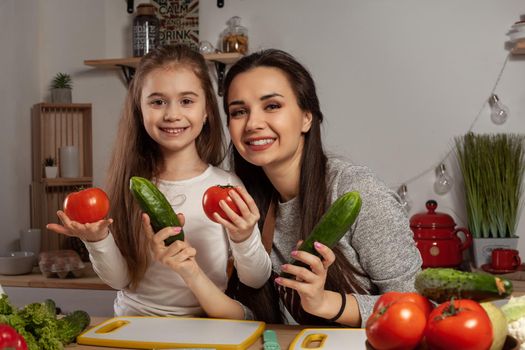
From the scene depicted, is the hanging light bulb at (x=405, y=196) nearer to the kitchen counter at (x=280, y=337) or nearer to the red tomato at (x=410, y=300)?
the kitchen counter at (x=280, y=337)

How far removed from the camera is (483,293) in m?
0.83

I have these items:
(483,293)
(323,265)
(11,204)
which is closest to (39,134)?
(11,204)

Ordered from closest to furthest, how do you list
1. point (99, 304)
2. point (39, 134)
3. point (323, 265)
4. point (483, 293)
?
point (483, 293)
point (323, 265)
point (99, 304)
point (39, 134)

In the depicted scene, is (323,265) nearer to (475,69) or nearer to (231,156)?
(231,156)

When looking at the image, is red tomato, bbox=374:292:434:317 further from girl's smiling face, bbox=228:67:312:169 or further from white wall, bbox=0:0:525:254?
white wall, bbox=0:0:525:254

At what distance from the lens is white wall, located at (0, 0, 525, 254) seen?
279 cm

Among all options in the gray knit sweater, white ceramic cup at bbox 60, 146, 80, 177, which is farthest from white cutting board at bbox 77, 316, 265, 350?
white ceramic cup at bbox 60, 146, 80, 177

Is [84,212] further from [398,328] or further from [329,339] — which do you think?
[398,328]

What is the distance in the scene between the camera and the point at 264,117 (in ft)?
4.85

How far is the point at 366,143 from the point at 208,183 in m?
1.49

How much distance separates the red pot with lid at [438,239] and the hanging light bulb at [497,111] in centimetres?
46

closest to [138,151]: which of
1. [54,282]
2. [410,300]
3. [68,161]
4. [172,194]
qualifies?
[172,194]

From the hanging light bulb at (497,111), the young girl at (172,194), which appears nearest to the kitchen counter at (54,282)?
the young girl at (172,194)

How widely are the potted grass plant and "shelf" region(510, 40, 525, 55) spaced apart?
0.35 m
